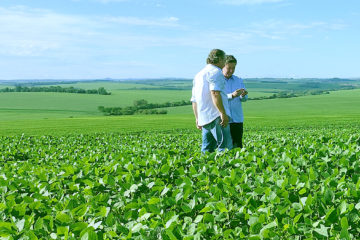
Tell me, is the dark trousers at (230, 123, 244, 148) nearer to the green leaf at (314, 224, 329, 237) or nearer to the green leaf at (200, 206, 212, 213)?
the green leaf at (200, 206, 212, 213)

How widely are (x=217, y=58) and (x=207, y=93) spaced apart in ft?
2.34

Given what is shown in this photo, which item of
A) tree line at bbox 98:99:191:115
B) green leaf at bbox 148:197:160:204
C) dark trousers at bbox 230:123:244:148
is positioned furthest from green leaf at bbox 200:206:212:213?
tree line at bbox 98:99:191:115

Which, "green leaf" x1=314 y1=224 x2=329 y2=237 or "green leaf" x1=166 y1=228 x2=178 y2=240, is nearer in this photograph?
"green leaf" x1=166 y1=228 x2=178 y2=240

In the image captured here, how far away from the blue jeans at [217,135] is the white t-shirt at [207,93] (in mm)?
112

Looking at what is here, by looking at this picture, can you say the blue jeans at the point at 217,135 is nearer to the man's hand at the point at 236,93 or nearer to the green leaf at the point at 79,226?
the man's hand at the point at 236,93

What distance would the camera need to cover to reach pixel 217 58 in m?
7.27

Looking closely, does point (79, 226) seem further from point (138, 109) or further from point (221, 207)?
point (138, 109)

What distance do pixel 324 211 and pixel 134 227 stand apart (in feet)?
4.69

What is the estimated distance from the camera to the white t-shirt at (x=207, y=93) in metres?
7.17

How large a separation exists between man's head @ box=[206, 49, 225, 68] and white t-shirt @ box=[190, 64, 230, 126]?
8 cm

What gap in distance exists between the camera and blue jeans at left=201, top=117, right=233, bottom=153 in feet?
24.2

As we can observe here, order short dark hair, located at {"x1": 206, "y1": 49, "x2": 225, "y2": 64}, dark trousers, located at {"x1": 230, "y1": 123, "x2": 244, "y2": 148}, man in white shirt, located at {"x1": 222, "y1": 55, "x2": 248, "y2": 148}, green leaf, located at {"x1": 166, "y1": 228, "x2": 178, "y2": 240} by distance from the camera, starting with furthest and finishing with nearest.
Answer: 1. dark trousers, located at {"x1": 230, "y1": 123, "x2": 244, "y2": 148}
2. man in white shirt, located at {"x1": 222, "y1": 55, "x2": 248, "y2": 148}
3. short dark hair, located at {"x1": 206, "y1": 49, "x2": 225, "y2": 64}
4. green leaf, located at {"x1": 166, "y1": 228, "x2": 178, "y2": 240}

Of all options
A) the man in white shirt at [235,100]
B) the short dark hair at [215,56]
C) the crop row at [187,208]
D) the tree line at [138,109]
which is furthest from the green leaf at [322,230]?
the tree line at [138,109]

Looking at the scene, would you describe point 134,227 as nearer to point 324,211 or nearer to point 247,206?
point 247,206
